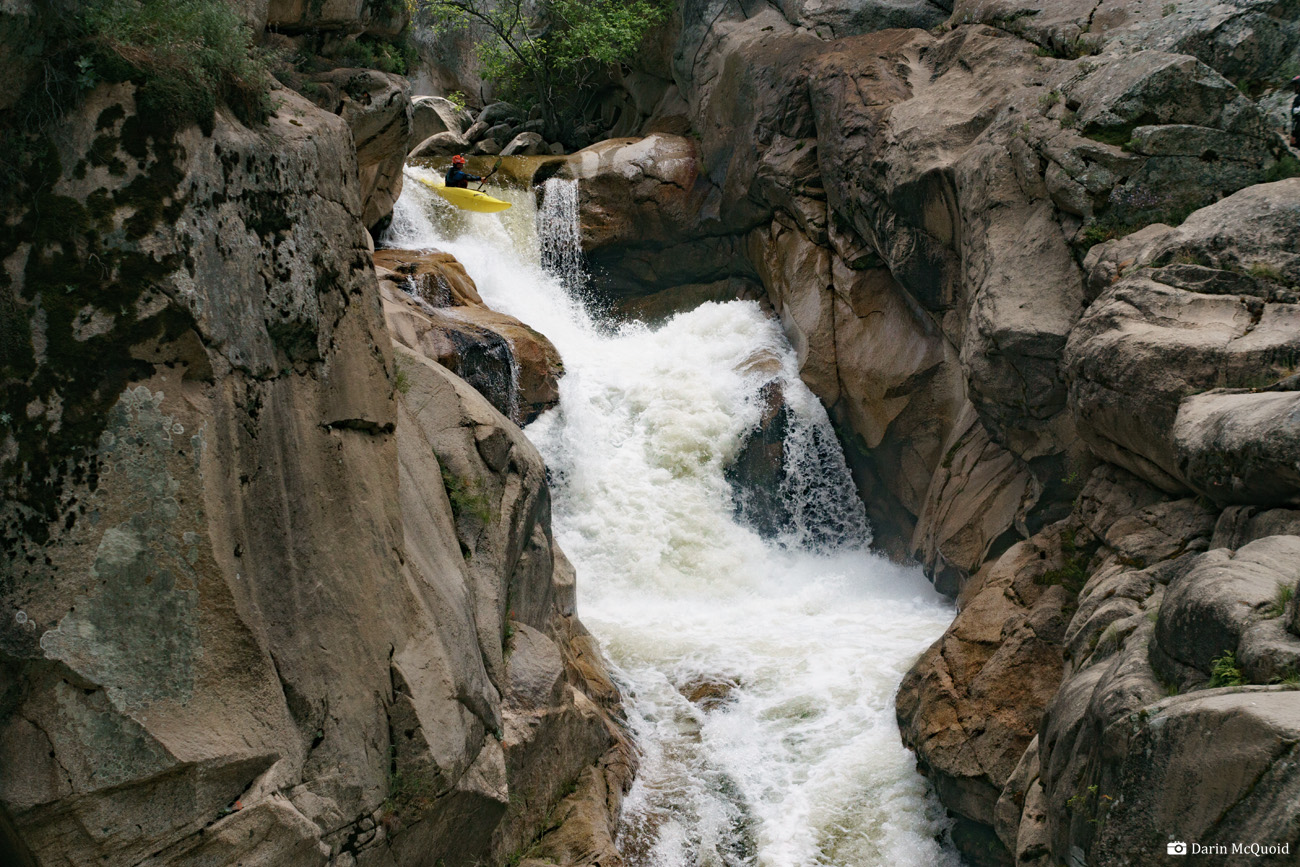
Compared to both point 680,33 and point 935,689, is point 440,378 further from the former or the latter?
point 680,33

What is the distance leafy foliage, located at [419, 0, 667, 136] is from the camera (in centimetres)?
2167

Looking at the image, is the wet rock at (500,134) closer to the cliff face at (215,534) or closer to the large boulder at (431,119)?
the large boulder at (431,119)

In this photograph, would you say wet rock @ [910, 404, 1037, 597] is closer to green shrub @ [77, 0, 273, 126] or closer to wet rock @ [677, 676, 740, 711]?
wet rock @ [677, 676, 740, 711]

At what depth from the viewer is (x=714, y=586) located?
45.4 ft

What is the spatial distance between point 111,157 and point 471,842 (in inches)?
197

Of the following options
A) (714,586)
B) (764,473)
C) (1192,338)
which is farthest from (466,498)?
(764,473)

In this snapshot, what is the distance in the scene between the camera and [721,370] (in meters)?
16.9

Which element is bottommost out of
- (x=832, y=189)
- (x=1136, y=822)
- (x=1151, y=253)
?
(x=1136, y=822)

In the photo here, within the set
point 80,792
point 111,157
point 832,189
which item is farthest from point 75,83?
point 832,189

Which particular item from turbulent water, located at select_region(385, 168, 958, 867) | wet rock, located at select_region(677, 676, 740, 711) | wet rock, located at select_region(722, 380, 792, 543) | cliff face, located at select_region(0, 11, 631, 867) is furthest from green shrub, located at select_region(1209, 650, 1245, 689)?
wet rock, located at select_region(722, 380, 792, 543)

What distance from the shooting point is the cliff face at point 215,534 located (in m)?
4.57

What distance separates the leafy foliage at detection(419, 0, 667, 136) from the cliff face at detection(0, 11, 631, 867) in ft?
55.1

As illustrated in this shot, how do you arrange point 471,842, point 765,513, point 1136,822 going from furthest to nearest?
1. point 765,513
2. point 471,842
3. point 1136,822

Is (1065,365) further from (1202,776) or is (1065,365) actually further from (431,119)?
(431,119)
